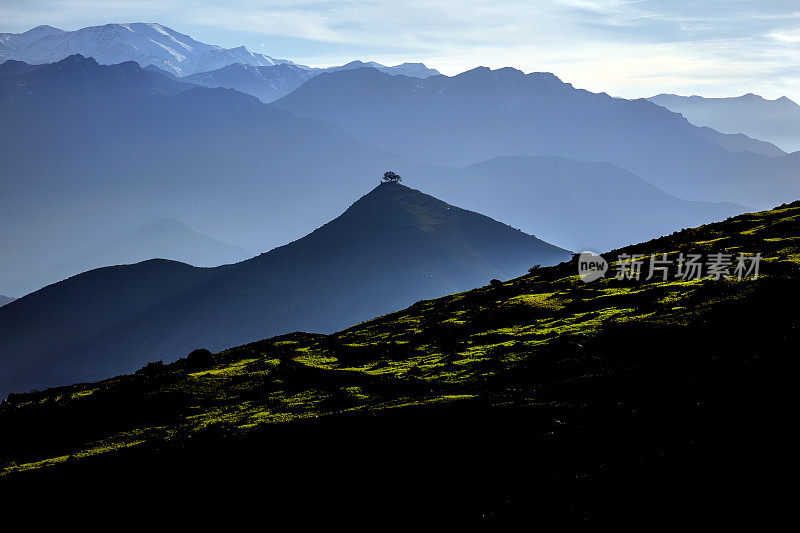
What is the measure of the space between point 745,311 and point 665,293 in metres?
14.9

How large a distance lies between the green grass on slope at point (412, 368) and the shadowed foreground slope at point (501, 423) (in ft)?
0.92

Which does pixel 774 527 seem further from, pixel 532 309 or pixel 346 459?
pixel 532 309

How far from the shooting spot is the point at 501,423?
1282 inches

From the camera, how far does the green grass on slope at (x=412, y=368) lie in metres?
41.0

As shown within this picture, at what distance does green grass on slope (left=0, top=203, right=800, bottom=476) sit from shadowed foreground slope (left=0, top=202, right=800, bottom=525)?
28cm

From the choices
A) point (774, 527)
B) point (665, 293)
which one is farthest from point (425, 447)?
point (665, 293)

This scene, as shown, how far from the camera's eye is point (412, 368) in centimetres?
5169

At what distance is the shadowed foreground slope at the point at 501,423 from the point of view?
25219 mm

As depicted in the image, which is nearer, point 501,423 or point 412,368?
point 501,423

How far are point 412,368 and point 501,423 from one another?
64.3 ft

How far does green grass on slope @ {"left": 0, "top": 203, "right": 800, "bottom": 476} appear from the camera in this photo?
4100 centimetres

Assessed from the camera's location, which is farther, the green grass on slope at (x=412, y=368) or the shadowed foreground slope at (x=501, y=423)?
the green grass on slope at (x=412, y=368)

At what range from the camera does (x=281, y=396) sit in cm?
5172

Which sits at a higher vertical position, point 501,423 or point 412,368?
point 412,368
